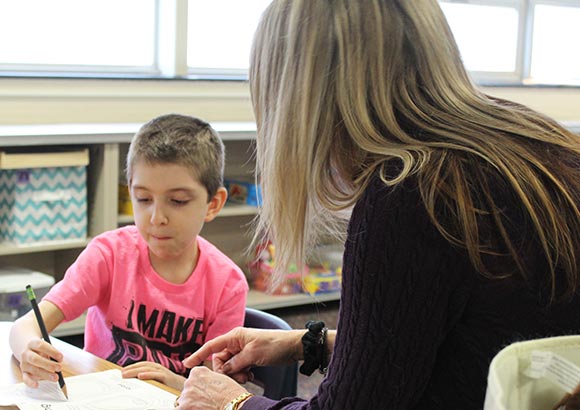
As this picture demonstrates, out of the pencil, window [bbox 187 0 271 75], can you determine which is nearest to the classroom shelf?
window [bbox 187 0 271 75]

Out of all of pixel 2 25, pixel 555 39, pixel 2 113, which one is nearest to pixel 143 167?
pixel 2 113

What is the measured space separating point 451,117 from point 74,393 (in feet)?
2.40

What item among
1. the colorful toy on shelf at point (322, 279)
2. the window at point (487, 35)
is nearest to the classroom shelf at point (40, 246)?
the colorful toy on shelf at point (322, 279)

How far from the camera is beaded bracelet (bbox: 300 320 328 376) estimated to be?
62.5 inches

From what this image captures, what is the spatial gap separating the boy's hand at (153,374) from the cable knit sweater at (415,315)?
440mm

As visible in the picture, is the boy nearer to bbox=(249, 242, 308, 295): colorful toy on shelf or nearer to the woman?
the woman

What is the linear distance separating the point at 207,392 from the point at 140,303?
20.9 inches

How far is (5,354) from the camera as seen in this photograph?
158 centimetres

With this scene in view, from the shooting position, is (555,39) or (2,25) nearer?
(2,25)

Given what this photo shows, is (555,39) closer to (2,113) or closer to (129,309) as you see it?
(2,113)

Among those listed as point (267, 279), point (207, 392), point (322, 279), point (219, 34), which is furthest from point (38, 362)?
point (219, 34)

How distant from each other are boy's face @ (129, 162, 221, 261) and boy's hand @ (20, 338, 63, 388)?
391 mm

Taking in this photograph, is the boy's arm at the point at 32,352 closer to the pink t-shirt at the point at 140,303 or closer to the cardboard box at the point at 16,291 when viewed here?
the pink t-shirt at the point at 140,303

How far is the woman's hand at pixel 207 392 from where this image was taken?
1.31 meters
